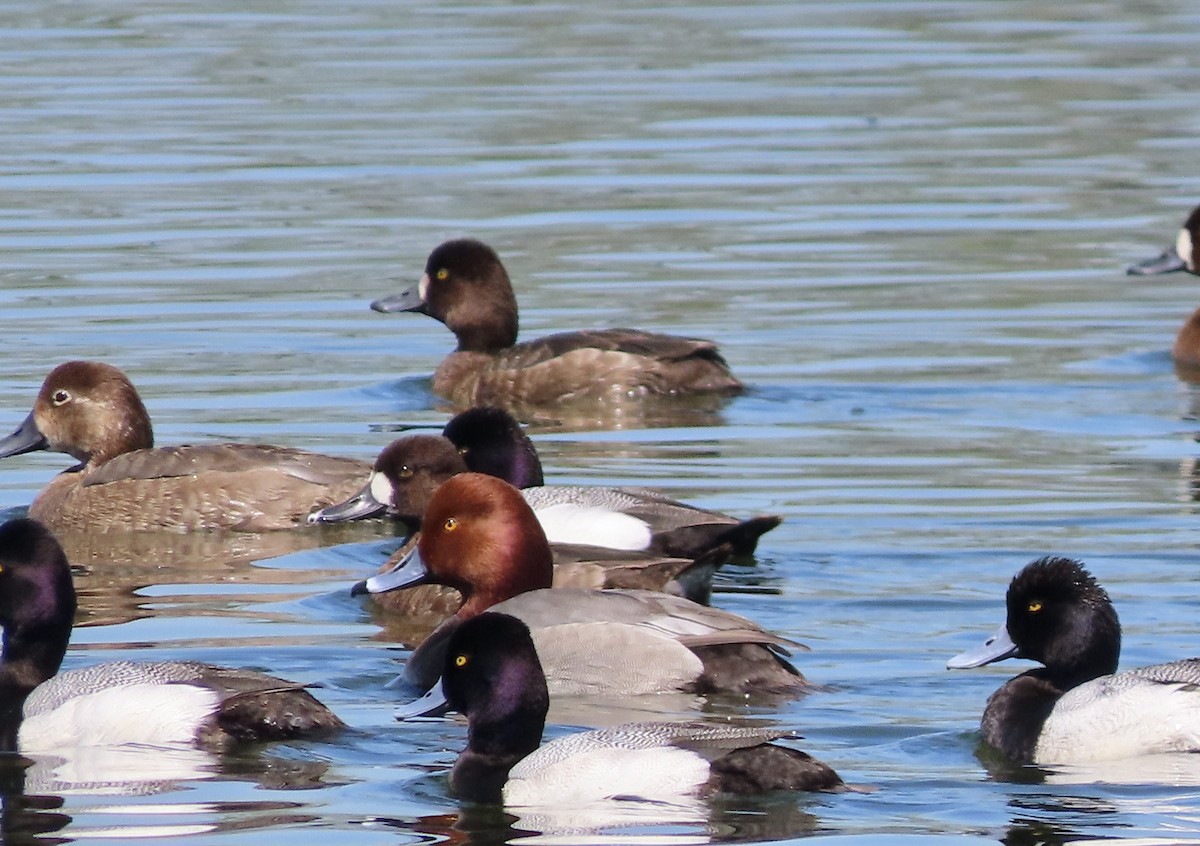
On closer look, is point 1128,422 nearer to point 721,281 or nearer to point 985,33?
point 721,281

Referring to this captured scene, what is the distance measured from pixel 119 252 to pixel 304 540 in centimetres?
715

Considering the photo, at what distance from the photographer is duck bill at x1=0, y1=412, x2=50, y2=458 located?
41.6 ft

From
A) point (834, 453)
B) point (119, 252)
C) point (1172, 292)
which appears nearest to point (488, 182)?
point (119, 252)

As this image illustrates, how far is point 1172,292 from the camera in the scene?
18250 millimetres

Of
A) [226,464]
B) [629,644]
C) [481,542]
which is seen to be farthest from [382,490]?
[629,644]

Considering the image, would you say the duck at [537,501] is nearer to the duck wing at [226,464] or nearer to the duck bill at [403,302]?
A: the duck wing at [226,464]

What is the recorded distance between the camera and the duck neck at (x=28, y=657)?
8.73 m

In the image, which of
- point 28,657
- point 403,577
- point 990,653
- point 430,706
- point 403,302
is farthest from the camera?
point 403,302

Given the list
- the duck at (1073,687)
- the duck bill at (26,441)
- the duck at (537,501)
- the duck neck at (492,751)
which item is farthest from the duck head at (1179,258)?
the duck neck at (492,751)

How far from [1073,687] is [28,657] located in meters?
3.38

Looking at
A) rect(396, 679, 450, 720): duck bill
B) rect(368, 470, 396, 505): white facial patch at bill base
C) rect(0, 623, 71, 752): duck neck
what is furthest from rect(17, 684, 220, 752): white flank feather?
rect(368, 470, 396, 505): white facial patch at bill base

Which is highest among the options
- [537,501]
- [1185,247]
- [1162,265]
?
[1185,247]

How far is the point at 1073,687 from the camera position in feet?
27.7

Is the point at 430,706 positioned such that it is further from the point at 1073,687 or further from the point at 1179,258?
the point at 1179,258
